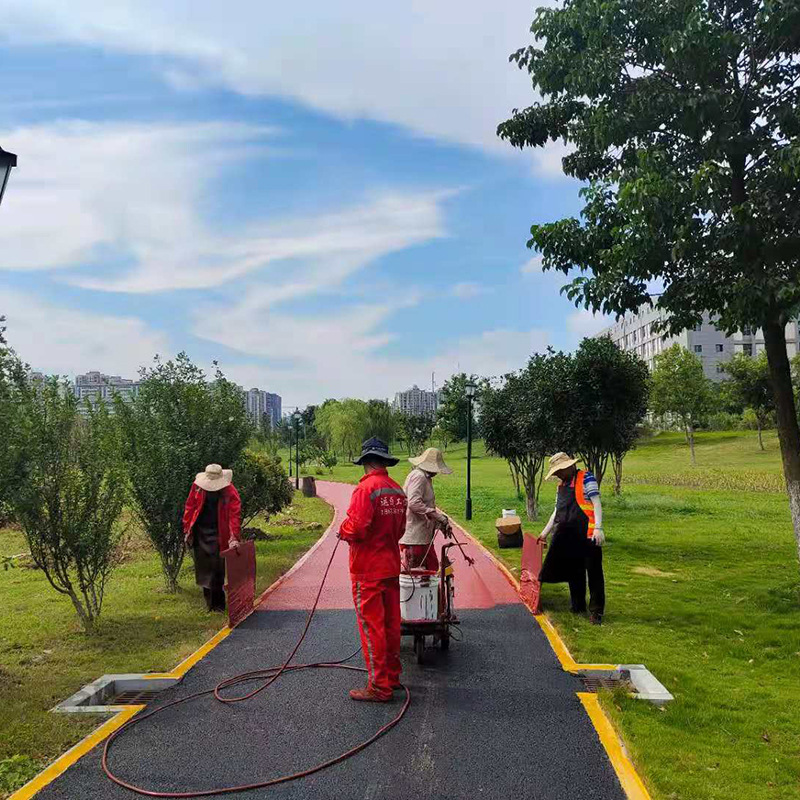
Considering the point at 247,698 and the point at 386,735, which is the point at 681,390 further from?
the point at 386,735

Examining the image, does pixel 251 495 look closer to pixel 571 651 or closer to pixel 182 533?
pixel 182 533

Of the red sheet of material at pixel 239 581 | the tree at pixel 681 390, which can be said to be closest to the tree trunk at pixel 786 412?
the red sheet of material at pixel 239 581

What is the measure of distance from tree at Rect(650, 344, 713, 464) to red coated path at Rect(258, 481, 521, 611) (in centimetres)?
3839

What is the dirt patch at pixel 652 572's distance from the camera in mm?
10362

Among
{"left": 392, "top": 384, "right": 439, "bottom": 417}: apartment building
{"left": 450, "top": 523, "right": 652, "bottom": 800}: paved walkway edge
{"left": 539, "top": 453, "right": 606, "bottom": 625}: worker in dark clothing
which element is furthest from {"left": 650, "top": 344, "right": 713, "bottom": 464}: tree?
{"left": 392, "top": 384, "right": 439, "bottom": 417}: apartment building

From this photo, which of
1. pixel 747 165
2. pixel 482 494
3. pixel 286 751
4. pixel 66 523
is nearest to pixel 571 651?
pixel 286 751

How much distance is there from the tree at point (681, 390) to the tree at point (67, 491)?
4416 cm

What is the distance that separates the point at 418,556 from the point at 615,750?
9.36ft

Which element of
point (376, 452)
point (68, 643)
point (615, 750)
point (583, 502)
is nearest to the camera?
point (615, 750)

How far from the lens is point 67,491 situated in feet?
23.9

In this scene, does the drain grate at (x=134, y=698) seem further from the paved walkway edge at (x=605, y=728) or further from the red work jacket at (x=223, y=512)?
the paved walkway edge at (x=605, y=728)

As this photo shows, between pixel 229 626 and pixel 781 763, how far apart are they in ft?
16.7

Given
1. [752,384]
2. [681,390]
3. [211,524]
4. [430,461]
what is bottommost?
[211,524]

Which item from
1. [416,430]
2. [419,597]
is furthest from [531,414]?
[416,430]
